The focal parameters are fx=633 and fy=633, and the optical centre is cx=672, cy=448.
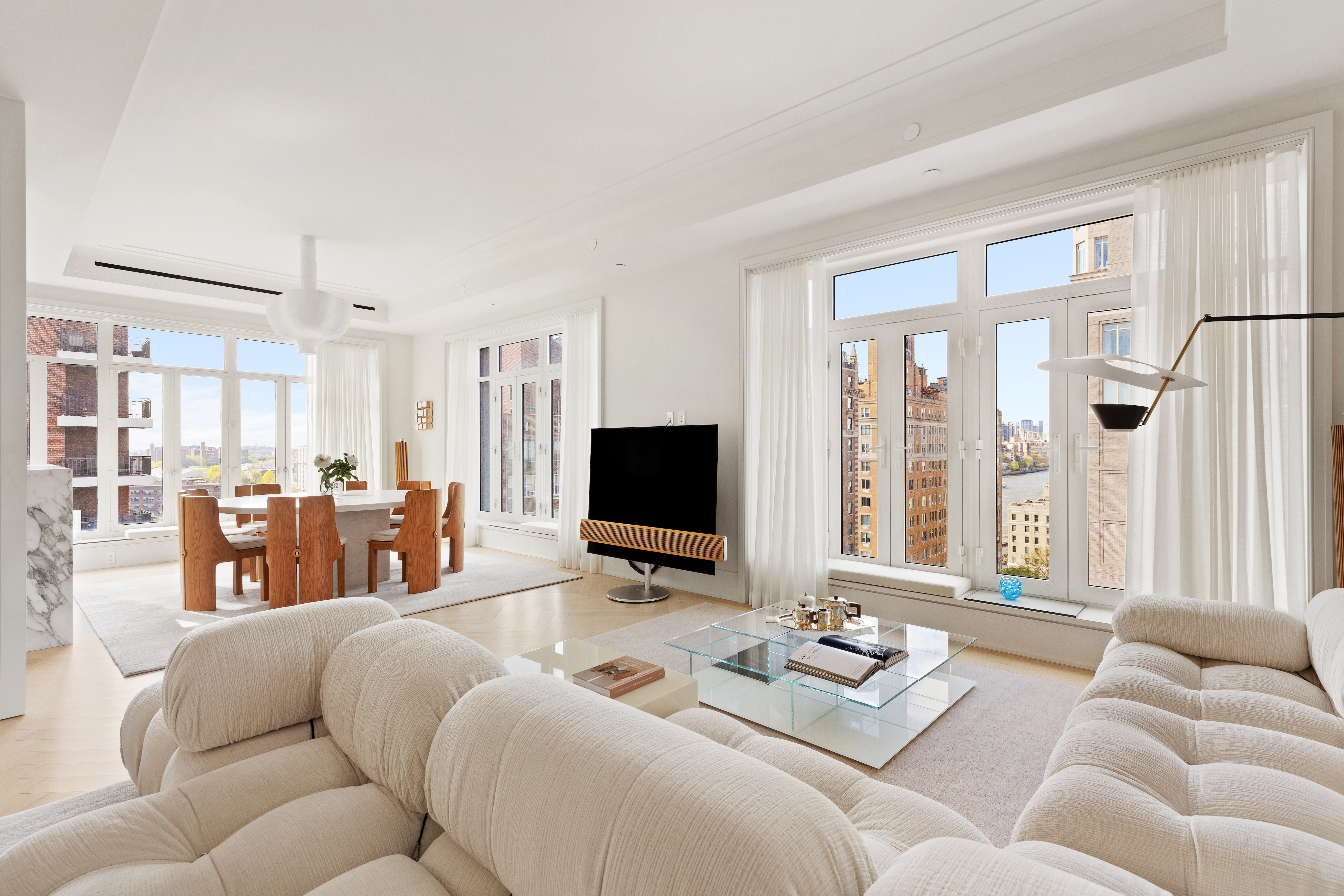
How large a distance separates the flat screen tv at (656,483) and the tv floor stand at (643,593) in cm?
16

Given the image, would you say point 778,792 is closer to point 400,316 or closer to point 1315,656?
point 1315,656

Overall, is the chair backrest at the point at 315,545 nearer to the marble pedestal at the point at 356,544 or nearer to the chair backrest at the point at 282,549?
the chair backrest at the point at 282,549

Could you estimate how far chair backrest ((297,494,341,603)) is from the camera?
4.64 meters

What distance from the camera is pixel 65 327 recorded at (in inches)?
241

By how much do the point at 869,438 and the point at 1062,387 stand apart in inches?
48.7

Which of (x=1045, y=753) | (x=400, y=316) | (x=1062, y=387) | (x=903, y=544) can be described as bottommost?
(x=1045, y=753)

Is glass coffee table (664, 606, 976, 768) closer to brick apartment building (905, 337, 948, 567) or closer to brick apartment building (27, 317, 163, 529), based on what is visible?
brick apartment building (905, 337, 948, 567)

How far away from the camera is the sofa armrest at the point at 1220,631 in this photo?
2.03m

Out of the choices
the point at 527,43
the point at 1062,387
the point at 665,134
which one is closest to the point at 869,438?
the point at 1062,387

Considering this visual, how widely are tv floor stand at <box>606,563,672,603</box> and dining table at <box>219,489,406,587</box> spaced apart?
1.88 m

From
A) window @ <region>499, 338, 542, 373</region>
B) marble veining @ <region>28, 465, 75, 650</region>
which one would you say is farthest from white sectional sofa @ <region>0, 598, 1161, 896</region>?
window @ <region>499, 338, 542, 373</region>

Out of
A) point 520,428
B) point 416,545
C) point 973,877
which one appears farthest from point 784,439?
point 973,877

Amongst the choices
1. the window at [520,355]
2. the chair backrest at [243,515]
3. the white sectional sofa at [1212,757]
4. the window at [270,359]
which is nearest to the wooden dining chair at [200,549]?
the chair backrest at [243,515]

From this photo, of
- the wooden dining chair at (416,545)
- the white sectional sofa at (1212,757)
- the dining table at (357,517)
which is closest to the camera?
the white sectional sofa at (1212,757)
